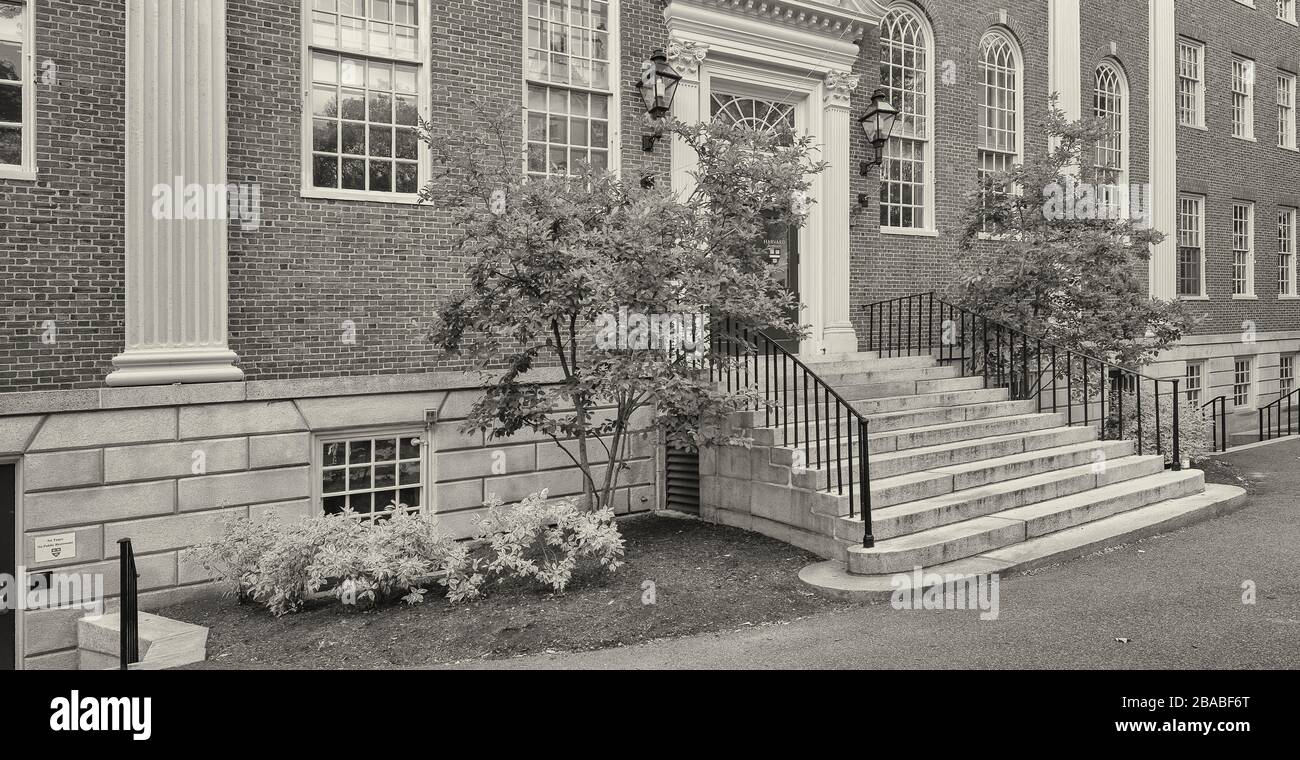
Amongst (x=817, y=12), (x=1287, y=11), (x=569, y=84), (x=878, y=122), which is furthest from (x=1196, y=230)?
(x=569, y=84)

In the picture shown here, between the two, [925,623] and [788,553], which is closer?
[925,623]

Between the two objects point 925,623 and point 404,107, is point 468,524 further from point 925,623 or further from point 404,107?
point 925,623

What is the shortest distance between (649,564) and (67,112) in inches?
266

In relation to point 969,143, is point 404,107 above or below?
below

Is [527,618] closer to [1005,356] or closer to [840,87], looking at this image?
[1005,356]

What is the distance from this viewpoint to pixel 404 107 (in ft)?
33.4

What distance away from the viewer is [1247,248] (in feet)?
72.4

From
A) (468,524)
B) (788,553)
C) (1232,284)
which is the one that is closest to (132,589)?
(468,524)

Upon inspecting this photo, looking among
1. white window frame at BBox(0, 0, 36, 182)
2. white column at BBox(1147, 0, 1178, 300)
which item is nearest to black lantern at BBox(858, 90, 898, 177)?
white column at BBox(1147, 0, 1178, 300)

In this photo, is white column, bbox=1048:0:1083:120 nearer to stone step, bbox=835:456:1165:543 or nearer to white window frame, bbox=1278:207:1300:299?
stone step, bbox=835:456:1165:543

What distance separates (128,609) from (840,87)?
11544 mm

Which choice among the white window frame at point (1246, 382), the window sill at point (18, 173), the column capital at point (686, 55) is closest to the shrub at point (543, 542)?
the window sill at point (18, 173)

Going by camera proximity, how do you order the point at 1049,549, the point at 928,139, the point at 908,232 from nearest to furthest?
the point at 1049,549 < the point at 908,232 < the point at 928,139

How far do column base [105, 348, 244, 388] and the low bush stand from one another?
152 centimetres
